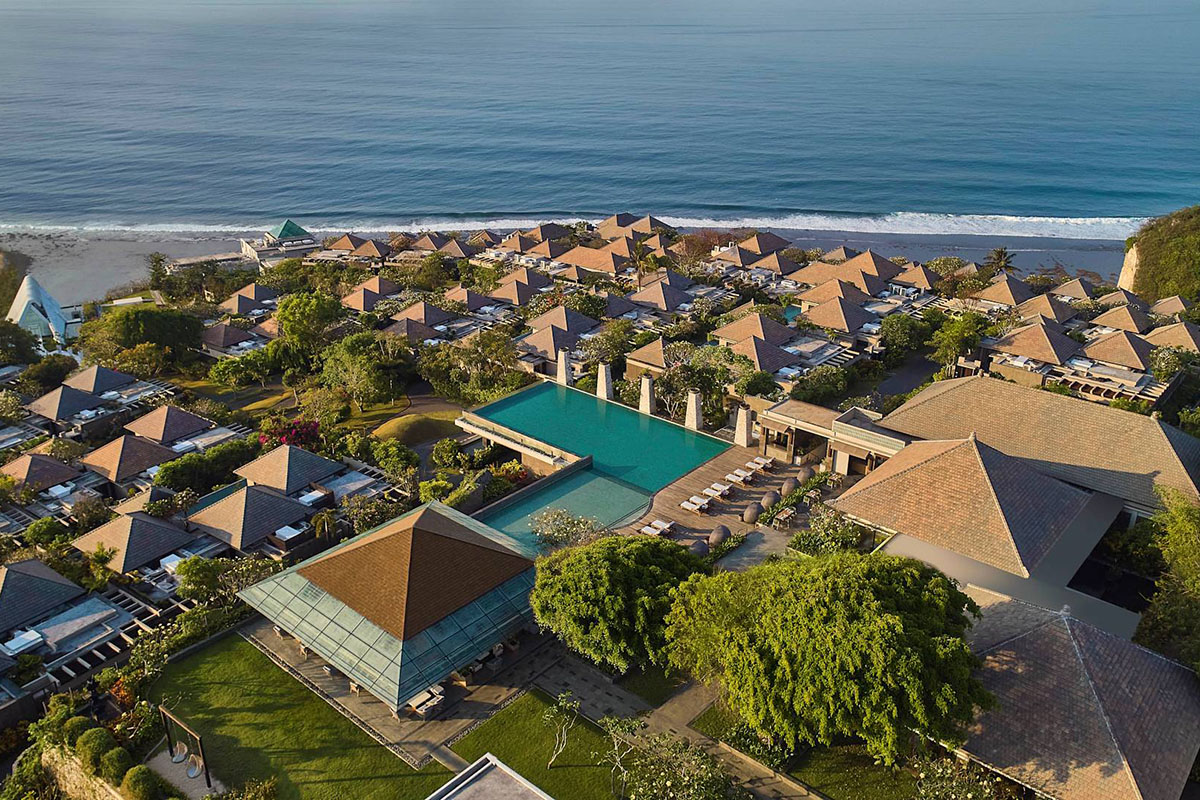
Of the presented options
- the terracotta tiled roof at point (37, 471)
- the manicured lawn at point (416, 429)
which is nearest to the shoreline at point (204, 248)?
the terracotta tiled roof at point (37, 471)

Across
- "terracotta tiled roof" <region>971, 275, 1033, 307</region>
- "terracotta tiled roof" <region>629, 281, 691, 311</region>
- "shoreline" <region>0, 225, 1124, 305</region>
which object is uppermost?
"terracotta tiled roof" <region>971, 275, 1033, 307</region>

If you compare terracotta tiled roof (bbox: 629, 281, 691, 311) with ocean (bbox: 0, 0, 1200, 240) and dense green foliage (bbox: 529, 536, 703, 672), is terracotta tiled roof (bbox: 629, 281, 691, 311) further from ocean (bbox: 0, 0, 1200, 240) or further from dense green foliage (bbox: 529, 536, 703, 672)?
ocean (bbox: 0, 0, 1200, 240)

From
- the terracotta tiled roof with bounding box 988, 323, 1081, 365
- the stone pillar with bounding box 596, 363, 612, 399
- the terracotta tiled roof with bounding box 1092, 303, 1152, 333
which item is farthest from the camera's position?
the terracotta tiled roof with bounding box 1092, 303, 1152, 333

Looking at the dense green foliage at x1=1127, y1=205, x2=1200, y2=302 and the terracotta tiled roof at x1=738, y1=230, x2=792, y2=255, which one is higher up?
the dense green foliage at x1=1127, y1=205, x2=1200, y2=302

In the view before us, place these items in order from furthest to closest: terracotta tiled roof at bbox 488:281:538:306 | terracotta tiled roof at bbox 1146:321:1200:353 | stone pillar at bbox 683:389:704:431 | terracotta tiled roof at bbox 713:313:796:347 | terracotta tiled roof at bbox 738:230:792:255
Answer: terracotta tiled roof at bbox 738:230:792:255 < terracotta tiled roof at bbox 488:281:538:306 < terracotta tiled roof at bbox 713:313:796:347 < terracotta tiled roof at bbox 1146:321:1200:353 < stone pillar at bbox 683:389:704:431

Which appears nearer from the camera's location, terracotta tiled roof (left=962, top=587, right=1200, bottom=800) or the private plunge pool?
terracotta tiled roof (left=962, top=587, right=1200, bottom=800)

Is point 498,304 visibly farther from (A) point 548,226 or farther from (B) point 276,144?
(B) point 276,144

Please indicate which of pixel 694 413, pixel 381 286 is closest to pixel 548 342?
pixel 694 413

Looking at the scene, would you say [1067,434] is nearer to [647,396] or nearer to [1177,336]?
[647,396]

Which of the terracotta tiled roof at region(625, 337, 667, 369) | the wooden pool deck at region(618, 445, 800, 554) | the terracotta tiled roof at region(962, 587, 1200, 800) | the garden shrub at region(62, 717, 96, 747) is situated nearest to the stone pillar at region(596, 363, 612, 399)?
the terracotta tiled roof at region(625, 337, 667, 369)
